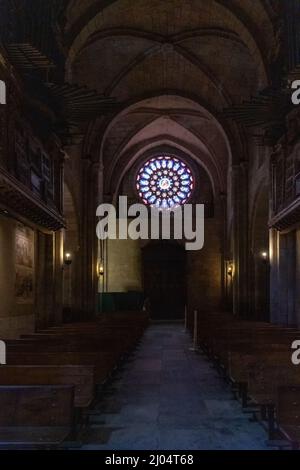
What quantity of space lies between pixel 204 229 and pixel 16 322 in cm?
2307

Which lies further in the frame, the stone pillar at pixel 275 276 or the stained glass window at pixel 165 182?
the stained glass window at pixel 165 182

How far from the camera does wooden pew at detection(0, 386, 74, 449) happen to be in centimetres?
A: 530

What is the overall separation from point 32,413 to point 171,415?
2.82 metres

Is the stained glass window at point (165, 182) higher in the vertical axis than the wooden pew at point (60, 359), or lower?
higher

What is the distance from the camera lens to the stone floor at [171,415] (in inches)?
245

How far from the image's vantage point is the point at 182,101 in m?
26.9

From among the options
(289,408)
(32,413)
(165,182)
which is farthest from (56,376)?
(165,182)

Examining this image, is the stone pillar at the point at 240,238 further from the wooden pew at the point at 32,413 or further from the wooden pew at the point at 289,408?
the wooden pew at the point at 32,413

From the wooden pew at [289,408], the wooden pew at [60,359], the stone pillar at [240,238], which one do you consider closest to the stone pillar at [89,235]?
the stone pillar at [240,238]

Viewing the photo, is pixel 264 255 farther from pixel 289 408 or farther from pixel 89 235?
pixel 289 408

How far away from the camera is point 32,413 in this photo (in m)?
5.33

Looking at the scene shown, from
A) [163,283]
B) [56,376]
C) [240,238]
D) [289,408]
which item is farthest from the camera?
[163,283]

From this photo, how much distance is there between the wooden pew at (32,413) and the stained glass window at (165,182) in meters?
29.6

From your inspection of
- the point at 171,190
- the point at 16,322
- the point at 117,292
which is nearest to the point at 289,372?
the point at 16,322
